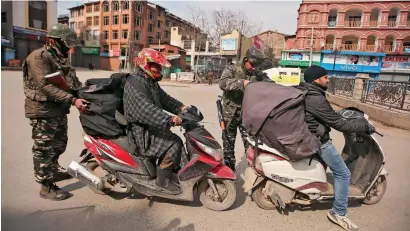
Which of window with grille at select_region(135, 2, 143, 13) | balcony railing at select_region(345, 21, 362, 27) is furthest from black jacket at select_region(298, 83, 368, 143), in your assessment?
window with grille at select_region(135, 2, 143, 13)

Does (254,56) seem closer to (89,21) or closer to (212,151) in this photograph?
(212,151)

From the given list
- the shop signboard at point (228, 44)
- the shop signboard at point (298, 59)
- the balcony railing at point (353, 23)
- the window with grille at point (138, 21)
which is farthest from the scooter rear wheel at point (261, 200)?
the window with grille at point (138, 21)

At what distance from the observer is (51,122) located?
9.87ft

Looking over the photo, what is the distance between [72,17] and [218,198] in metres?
65.2

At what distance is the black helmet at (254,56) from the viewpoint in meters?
3.43

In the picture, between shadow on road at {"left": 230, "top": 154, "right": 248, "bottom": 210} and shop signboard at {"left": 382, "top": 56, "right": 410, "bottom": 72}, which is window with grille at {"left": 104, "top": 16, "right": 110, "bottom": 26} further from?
shadow on road at {"left": 230, "top": 154, "right": 248, "bottom": 210}

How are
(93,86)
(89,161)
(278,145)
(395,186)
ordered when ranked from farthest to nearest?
1. (395,186)
2. (89,161)
3. (93,86)
4. (278,145)

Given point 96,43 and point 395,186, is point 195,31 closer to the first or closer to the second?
point 96,43

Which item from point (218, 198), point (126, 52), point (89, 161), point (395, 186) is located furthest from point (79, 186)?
point (126, 52)

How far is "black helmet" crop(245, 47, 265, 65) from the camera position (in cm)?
343

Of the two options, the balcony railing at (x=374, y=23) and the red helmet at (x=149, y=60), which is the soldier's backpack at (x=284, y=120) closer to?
the red helmet at (x=149, y=60)

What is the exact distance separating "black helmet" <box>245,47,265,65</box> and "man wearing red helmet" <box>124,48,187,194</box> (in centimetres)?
119

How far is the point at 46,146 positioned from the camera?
9.87ft

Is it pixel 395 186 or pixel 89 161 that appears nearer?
pixel 89 161
